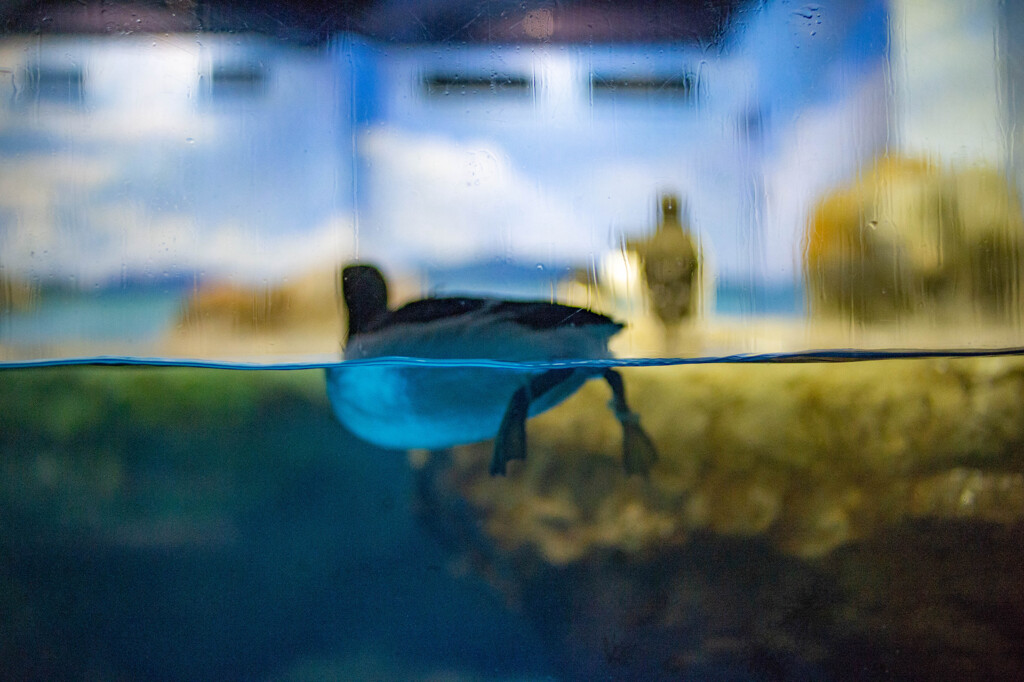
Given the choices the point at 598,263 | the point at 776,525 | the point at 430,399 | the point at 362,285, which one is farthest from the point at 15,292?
the point at 776,525

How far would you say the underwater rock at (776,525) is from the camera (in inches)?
68.0

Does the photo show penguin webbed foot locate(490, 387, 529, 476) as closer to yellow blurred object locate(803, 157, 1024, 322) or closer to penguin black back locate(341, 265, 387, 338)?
penguin black back locate(341, 265, 387, 338)

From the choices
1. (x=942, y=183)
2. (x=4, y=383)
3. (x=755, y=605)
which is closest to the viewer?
(x=942, y=183)

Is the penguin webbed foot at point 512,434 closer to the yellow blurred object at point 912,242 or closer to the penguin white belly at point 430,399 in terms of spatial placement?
the penguin white belly at point 430,399

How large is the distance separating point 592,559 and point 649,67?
5.97 ft

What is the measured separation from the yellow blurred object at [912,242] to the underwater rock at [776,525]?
0.38 m

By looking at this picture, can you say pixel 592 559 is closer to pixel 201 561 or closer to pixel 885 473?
pixel 885 473

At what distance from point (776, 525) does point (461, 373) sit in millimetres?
1381

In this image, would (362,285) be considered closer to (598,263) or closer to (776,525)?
(598,263)

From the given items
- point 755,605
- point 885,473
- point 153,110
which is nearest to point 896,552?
point 885,473

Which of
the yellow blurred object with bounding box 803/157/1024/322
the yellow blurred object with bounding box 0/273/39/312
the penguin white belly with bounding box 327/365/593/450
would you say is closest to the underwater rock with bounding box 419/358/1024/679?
the penguin white belly with bounding box 327/365/593/450

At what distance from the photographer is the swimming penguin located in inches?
61.7

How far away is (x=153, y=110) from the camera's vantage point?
1.55m

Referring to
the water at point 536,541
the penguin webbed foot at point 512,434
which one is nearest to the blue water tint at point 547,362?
the water at point 536,541
